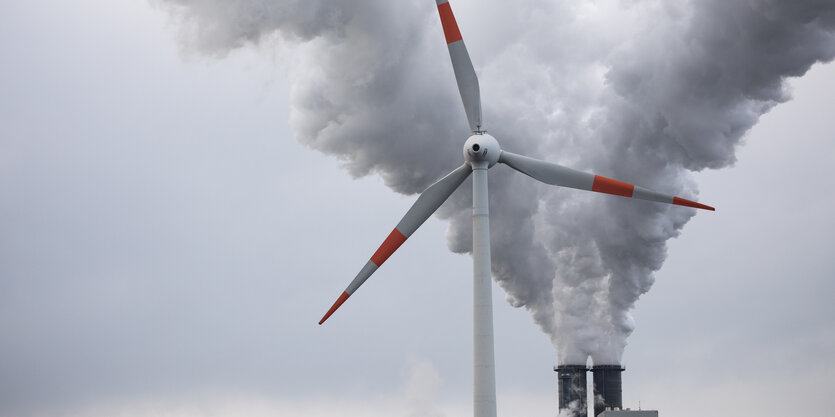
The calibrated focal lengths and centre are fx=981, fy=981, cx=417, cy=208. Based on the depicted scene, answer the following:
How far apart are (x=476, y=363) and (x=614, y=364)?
55390mm

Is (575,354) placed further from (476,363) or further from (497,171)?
(476,363)

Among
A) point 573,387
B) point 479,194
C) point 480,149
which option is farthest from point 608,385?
point 480,149

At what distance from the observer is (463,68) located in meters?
71.1

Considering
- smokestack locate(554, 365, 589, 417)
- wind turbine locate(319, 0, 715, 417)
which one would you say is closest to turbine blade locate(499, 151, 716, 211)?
wind turbine locate(319, 0, 715, 417)

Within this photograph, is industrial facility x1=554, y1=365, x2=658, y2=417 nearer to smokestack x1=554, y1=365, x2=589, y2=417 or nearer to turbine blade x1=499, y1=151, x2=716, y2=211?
smokestack x1=554, y1=365, x2=589, y2=417

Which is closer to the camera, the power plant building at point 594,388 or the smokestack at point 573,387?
the power plant building at point 594,388

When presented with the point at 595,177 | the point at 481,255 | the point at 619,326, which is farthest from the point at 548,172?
the point at 619,326

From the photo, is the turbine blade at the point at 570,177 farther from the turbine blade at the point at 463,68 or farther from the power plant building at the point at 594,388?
the power plant building at the point at 594,388

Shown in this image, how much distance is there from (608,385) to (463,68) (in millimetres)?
58713

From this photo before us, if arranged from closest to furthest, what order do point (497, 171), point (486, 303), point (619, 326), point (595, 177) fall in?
point (486, 303) → point (595, 177) → point (497, 171) → point (619, 326)

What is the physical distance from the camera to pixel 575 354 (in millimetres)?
118875

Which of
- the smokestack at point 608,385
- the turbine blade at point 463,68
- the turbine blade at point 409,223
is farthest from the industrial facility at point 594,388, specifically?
the turbine blade at point 463,68

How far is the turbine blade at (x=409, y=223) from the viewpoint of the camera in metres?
70.9

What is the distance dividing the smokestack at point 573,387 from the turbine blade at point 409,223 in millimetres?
53594
